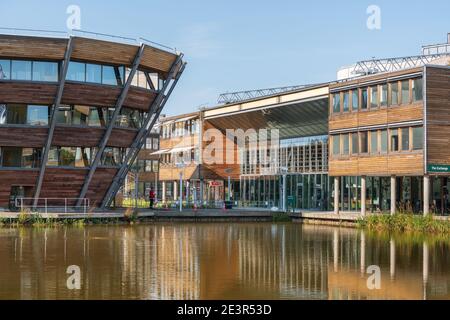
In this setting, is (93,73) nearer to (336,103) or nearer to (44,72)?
(44,72)

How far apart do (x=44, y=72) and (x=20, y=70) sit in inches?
55.9

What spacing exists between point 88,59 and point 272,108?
17.4 m

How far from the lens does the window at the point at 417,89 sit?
39625mm

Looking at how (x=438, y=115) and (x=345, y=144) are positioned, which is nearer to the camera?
(x=438, y=115)

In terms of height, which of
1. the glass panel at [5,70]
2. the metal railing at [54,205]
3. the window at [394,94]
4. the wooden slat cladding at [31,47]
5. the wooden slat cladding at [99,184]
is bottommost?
the metal railing at [54,205]

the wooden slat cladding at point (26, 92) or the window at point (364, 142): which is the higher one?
the wooden slat cladding at point (26, 92)

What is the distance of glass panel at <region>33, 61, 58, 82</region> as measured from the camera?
139 ft

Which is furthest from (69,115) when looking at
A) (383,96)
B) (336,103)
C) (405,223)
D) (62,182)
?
(405,223)

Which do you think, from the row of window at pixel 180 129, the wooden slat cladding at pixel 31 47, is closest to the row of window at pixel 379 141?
the wooden slat cladding at pixel 31 47

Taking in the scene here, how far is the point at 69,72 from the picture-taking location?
4312cm

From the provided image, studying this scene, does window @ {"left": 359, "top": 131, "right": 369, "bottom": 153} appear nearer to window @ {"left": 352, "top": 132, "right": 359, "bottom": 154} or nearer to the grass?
window @ {"left": 352, "top": 132, "right": 359, "bottom": 154}

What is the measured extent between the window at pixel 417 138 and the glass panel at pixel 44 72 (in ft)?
71.6

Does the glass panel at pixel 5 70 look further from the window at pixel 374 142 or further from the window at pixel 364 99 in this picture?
the window at pixel 374 142

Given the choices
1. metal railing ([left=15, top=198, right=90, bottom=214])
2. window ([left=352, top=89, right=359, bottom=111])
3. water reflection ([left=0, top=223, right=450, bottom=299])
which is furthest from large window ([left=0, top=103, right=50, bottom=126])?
window ([left=352, top=89, right=359, bottom=111])
